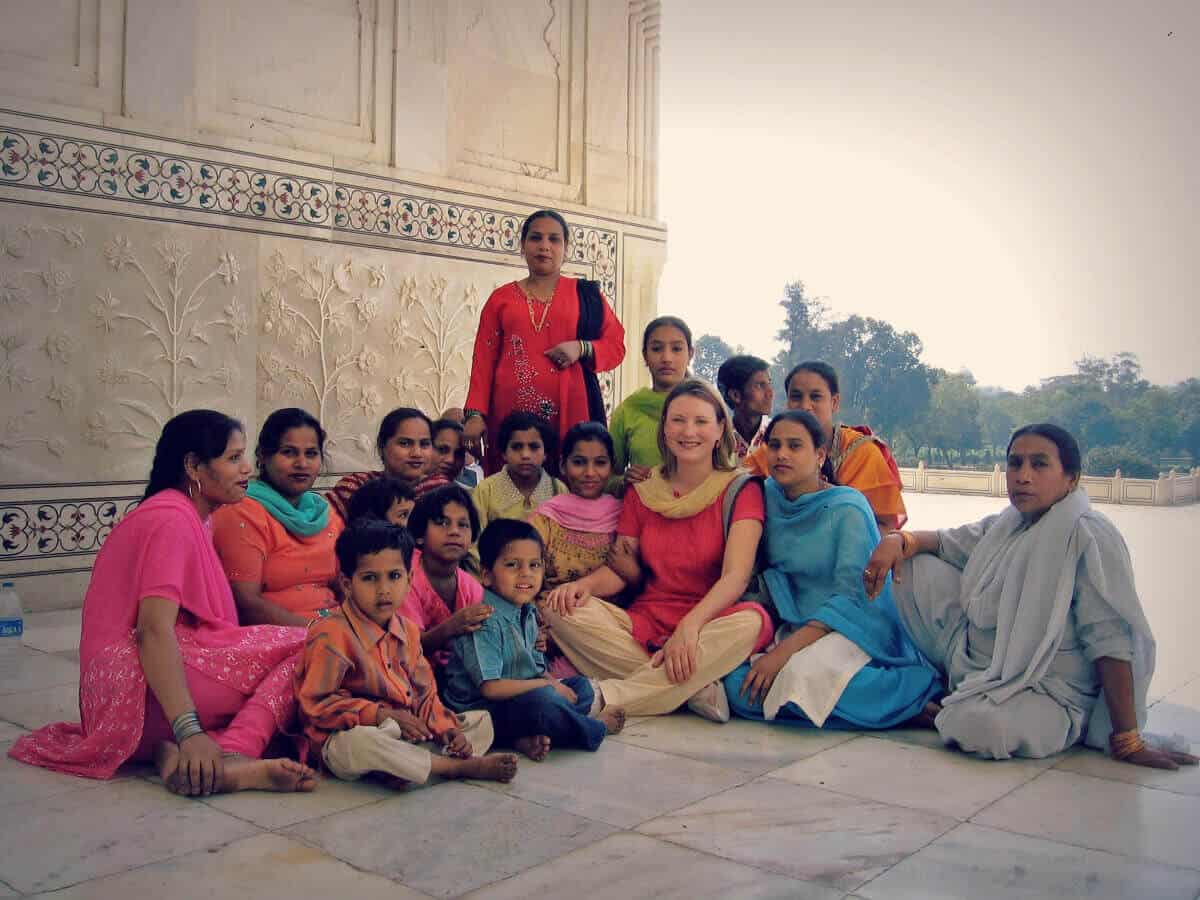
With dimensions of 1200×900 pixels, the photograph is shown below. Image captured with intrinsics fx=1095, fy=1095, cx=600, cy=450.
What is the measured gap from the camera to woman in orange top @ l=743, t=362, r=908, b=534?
3648 millimetres

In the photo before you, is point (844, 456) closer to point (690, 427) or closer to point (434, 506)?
point (690, 427)

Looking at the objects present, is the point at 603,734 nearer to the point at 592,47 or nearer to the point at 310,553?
the point at 310,553

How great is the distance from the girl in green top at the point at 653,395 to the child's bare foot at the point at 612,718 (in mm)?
1035

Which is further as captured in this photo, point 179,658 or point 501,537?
point 501,537

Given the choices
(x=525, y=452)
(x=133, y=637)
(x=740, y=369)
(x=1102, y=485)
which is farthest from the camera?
(x=1102, y=485)

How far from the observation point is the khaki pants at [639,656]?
3.06 meters

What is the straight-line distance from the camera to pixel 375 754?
7.61ft

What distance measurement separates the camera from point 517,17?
587 cm

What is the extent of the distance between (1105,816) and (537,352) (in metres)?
2.49

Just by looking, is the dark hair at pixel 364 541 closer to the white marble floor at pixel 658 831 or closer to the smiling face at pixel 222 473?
the smiling face at pixel 222 473

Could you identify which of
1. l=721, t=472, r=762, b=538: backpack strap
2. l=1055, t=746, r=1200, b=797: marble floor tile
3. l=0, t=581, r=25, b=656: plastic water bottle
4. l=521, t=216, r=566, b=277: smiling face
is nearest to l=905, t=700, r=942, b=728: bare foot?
l=1055, t=746, r=1200, b=797: marble floor tile

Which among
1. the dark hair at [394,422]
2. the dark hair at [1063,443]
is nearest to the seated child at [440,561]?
the dark hair at [394,422]

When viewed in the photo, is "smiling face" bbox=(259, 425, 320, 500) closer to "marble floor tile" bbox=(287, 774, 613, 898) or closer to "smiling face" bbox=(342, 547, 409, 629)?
"smiling face" bbox=(342, 547, 409, 629)

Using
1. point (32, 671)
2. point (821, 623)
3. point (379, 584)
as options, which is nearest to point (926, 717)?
point (821, 623)
